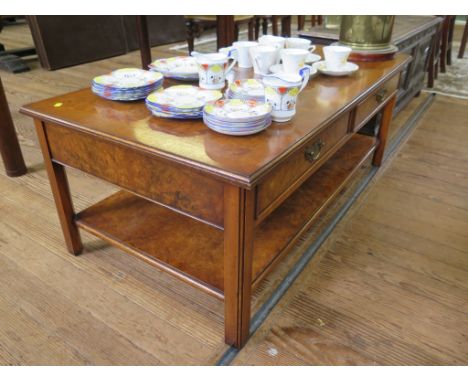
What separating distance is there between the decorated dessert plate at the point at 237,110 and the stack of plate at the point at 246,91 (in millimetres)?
48

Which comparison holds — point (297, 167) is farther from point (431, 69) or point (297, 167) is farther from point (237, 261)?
point (431, 69)

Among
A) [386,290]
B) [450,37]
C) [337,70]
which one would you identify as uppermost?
[337,70]

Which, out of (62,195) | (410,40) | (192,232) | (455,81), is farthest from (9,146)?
(455,81)

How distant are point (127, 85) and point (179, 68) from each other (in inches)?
10.0

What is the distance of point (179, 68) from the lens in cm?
122

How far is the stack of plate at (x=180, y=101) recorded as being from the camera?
35.5 inches

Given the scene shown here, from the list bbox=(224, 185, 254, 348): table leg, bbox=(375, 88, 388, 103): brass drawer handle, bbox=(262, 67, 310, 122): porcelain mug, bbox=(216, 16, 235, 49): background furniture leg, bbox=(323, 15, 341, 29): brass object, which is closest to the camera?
bbox=(224, 185, 254, 348): table leg

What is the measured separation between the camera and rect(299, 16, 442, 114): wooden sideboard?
192 cm

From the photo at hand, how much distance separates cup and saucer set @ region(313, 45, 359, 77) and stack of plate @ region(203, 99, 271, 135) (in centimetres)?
47

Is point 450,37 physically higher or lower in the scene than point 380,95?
lower

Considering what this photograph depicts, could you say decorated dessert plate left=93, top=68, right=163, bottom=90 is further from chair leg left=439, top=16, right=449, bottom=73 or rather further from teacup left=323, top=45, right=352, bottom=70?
chair leg left=439, top=16, right=449, bottom=73

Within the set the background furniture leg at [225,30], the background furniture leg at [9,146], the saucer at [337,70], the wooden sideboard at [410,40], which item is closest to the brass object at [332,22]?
the wooden sideboard at [410,40]

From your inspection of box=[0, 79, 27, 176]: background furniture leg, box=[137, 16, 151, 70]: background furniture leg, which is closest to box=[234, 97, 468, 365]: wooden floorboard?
box=[0, 79, 27, 176]: background furniture leg

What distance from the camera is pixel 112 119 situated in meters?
0.92
